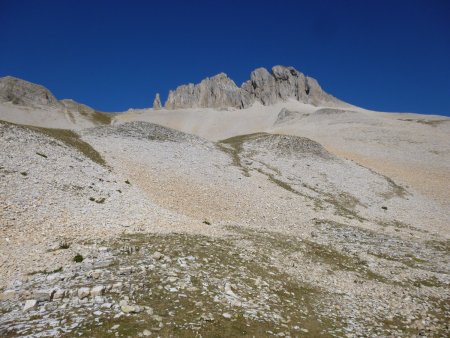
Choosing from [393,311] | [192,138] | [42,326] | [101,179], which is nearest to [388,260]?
[393,311]

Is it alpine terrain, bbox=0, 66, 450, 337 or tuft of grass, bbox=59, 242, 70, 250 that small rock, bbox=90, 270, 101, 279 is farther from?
tuft of grass, bbox=59, 242, 70, 250

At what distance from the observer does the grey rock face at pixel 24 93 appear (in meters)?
144

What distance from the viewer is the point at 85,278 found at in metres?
13.5

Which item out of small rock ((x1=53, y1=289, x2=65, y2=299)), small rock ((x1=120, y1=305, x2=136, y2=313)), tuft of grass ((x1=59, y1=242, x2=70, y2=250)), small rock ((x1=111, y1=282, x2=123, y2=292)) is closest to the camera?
small rock ((x1=120, y1=305, x2=136, y2=313))

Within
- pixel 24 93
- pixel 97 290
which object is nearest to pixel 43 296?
pixel 97 290

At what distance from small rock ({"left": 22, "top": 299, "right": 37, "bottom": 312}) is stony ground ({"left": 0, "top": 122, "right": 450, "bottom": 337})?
5cm

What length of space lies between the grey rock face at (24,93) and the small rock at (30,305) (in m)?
159

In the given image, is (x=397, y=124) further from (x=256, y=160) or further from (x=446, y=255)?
(x=446, y=255)

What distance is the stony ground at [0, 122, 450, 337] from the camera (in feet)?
38.5

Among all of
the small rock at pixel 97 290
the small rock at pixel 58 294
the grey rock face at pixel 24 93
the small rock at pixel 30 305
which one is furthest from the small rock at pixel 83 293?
the grey rock face at pixel 24 93

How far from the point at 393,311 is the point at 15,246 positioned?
1940 cm

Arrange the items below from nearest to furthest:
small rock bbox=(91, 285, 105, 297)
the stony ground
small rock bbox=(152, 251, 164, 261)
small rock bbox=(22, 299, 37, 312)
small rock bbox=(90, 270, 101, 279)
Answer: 1. small rock bbox=(22, 299, 37, 312)
2. the stony ground
3. small rock bbox=(91, 285, 105, 297)
4. small rock bbox=(90, 270, 101, 279)
5. small rock bbox=(152, 251, 164, 261)

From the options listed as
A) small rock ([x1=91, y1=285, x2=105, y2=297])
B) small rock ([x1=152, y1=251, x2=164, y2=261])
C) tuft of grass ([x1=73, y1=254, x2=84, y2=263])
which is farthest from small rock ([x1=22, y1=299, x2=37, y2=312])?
small rock ([x1=152, y1=251, x2=164, y2=261])

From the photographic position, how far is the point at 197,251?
59.1ft
